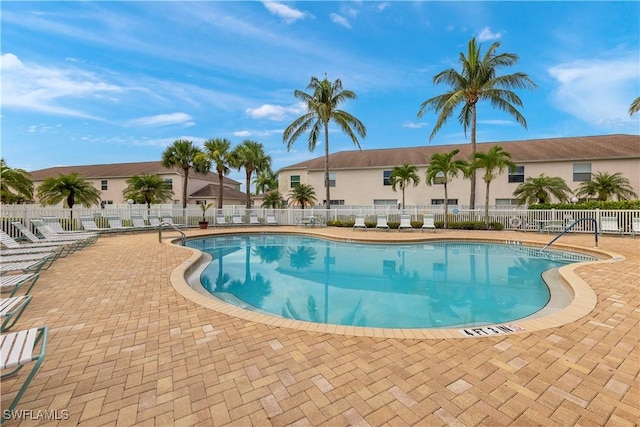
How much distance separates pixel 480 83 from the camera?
17.7 metres

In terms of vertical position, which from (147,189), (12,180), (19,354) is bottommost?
(19,354)

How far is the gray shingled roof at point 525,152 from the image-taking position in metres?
21.2

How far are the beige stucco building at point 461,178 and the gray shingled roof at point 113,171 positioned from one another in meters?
13.2

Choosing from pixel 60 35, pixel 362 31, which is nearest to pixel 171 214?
pixel 60 35

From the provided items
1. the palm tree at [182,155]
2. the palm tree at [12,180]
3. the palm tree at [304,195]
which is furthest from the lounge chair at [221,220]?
the palm tree at [12,180]

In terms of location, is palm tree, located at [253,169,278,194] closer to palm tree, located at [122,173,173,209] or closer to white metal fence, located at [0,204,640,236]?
palm tree, located at [122,173,173,209]

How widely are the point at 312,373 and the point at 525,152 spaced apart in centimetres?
2742

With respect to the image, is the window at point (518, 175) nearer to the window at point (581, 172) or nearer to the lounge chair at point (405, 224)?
the window at point (581, 172)

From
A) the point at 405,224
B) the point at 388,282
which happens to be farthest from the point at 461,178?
the point at 388,282

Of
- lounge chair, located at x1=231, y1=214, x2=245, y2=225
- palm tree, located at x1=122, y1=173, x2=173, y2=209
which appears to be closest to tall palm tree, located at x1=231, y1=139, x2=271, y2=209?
lounge chair, located at x1=231, y1=214, x2=245, y2=225

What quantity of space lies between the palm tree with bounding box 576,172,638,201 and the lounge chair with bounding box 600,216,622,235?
Answer: 288 inches

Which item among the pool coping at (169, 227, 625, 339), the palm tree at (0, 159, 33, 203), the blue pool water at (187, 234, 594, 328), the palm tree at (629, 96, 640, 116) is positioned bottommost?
the blue pool water at (187, 234, 594, 328)

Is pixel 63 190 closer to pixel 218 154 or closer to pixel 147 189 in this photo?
pixel 147 189

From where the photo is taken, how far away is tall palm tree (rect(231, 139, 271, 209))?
24.3 metres
